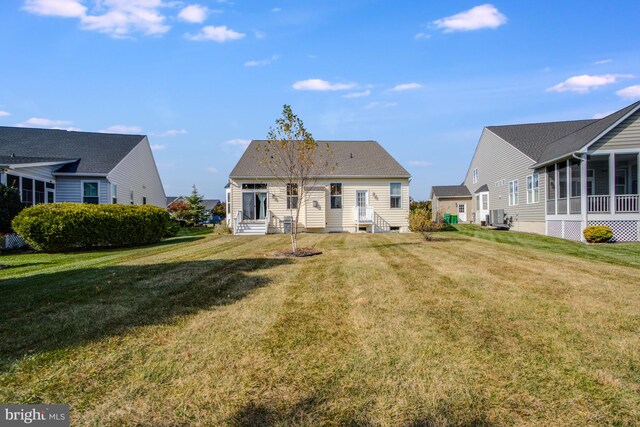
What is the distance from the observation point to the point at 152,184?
2831cm

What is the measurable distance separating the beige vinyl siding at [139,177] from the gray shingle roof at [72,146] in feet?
1.77

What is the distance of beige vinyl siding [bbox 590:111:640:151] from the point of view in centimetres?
1422

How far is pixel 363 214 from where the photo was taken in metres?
21.7

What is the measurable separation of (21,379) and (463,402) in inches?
146

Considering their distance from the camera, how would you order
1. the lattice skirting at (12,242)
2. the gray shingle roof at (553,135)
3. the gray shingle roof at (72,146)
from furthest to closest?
the gray shingle roof at (72,146) → the gray shingle roof at (553,135) → the lattice skirting at (12,242)

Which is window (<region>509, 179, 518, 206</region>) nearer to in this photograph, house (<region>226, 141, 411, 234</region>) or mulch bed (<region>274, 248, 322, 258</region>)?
house (<region>226, 141, 411, 234</region>)

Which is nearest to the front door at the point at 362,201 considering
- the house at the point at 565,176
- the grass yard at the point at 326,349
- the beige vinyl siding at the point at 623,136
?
the house at the point at 565,176

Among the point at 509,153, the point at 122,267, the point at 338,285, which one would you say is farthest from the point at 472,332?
the point at 509,153

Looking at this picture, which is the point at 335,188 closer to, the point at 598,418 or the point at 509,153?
the point at 509,153

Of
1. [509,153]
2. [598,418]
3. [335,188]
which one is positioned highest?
[509,153]

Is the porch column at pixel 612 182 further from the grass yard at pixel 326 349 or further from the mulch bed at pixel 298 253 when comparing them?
the mulch bed at pixel 298 253

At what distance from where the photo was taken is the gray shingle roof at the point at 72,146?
20.4 metres

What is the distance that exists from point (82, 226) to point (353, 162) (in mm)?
15234

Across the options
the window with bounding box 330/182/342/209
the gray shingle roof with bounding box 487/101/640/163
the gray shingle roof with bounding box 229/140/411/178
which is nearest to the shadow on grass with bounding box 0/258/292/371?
the window with bounding box 330/182/342/209
